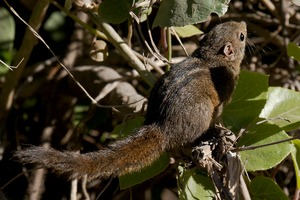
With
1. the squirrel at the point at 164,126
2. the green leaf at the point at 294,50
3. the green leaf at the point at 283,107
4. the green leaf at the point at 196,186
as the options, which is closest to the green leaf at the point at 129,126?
the squirrel at the point at 164,126

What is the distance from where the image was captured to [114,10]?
2230 millimetres

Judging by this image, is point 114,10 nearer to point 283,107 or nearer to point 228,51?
point 228,51

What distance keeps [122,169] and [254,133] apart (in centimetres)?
43

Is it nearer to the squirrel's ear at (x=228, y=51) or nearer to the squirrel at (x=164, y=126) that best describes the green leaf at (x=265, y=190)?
the squirrel at (x=164, y=126)

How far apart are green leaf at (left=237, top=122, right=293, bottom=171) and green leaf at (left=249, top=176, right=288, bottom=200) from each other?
0.05 meters

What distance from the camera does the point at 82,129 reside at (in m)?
2.88

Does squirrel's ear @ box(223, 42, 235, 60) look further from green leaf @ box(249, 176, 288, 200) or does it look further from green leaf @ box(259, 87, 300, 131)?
green leaf @ box(249, 176, 288, 200)

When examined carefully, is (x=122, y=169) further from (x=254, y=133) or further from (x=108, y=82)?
(x=108, y=82)

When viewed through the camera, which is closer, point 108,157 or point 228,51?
point 108,157

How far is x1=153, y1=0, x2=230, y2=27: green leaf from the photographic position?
1894mm

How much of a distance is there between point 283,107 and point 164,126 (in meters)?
0.42

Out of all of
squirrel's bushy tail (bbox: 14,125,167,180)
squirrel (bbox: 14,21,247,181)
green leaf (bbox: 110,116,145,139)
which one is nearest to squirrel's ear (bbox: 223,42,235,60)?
squirrel (bbox: 14,21,247,181)

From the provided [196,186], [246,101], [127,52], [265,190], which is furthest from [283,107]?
[127,52]

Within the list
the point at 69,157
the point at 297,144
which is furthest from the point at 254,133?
the point at 69,157
